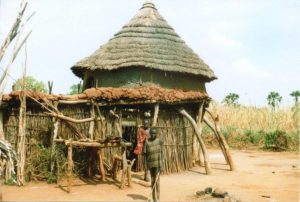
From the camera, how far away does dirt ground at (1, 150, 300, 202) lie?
27.4 ft

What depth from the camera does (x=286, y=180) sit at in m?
11.2

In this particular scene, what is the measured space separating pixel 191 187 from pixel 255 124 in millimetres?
14698

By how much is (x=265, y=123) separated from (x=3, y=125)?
54.5 feet

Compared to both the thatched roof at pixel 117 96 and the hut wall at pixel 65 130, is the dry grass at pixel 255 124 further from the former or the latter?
the hut wall at pixel 65 130

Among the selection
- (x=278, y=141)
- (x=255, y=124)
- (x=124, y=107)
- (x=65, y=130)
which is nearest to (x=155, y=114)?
(x=124, y=107)

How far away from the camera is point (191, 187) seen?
31.9ft

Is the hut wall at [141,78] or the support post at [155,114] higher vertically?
the hut wall at [141,78]

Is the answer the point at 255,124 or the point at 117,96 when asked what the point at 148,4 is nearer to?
the point at 117,96

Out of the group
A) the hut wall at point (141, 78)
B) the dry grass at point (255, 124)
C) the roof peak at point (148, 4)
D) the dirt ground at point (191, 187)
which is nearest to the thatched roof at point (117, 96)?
the dirt ground at point (191, 187)

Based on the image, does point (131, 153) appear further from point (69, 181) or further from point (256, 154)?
point (256, 154)

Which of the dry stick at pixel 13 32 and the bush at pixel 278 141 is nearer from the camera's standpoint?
the dry stick at pixel 13 32

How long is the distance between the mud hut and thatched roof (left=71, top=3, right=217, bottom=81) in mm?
36

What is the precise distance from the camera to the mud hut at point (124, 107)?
10086 mm

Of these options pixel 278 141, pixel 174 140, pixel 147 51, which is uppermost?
pixel 147 51
